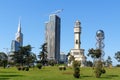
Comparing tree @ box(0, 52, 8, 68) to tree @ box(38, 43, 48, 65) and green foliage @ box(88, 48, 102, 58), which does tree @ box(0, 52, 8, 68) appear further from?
green foliage @ box(88, 48, 102, 58)

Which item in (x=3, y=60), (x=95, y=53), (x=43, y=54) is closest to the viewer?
(x=95, y=53)

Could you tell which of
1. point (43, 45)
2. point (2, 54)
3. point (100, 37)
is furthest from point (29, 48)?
point (100, 37)

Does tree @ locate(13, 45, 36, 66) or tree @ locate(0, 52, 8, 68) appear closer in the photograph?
tree @ locate(0, 52, 8, 68)

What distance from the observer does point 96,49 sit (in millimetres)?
142250

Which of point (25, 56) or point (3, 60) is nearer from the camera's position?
point (3, 60)

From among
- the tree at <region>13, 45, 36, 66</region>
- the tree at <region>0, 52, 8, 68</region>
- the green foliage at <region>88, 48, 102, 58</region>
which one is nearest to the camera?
the green foliage at <region>88, 48, 102, 58</region>

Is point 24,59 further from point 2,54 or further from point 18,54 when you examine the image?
point 2,54

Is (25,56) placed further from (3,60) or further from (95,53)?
(95,53)

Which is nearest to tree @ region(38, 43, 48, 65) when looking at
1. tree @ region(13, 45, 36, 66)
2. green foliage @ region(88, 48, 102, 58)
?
tree @ region(13, 45, 36, 66)

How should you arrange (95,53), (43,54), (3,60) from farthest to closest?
(43,54) < (3,60) < (95,53)

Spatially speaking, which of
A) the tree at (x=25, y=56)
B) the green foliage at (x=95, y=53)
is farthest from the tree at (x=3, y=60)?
the green foliage at (x=95, y=53)

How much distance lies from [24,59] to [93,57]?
127ft

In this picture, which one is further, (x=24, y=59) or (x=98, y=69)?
(x=24, y=59)

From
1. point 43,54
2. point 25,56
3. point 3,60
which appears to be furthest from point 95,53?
point 3,60
